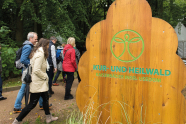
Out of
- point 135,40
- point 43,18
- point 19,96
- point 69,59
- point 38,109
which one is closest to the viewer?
point 135,40

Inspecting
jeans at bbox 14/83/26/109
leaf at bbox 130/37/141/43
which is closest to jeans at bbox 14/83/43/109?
jeans at bbox 14/83/26/109

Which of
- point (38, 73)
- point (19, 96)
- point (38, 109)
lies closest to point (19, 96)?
point (19, 96)

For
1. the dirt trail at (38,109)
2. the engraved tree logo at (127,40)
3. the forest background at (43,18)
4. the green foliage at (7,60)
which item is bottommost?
the dirt trail at (38,109)

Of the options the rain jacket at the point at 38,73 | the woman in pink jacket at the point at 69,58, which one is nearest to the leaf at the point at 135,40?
the rain jacket at the point at 38,73

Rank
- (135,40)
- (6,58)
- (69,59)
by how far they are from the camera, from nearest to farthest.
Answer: (135,40) < (69,59) < (6,58)

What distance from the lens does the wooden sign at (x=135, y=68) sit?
2.04 meters

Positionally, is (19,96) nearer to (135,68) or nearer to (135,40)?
(135,68)

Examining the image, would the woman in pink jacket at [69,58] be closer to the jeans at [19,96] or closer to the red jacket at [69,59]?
the red jacket at [69,59]

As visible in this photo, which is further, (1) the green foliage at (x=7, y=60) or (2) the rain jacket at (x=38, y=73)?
(1) the green foliage at (x=7, y=60)

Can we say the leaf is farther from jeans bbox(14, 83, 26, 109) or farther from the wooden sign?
jeans bbox(14, 83, 26, 109)

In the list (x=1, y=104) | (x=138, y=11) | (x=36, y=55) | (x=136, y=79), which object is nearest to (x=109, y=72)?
(x=136, y=79)

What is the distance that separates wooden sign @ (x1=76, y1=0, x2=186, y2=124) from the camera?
2.04 meters

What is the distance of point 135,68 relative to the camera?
2.25m

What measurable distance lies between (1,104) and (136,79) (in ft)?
14.0
